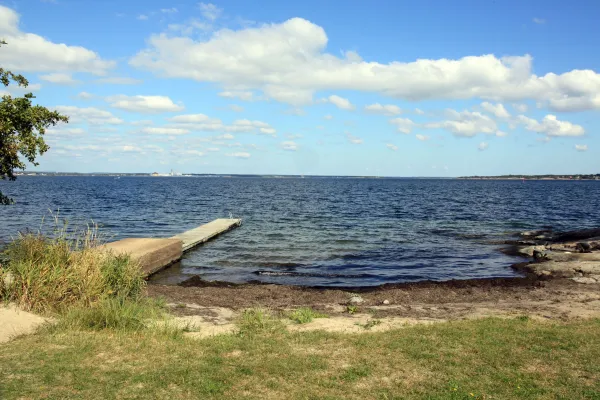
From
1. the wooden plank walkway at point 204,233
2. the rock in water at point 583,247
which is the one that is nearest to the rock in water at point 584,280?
the rock in water at point 583,247

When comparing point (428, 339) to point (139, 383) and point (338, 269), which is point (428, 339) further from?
point (338, 269)

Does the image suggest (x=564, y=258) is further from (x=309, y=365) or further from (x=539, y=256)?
(x=309, y=365)

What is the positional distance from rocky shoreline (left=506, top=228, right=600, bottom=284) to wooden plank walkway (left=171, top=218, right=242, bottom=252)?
677 inches

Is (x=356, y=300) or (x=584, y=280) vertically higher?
(x=584, y=280)

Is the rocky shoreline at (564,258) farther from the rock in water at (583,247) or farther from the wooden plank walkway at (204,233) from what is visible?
the wooden plank walkway at (204,233)

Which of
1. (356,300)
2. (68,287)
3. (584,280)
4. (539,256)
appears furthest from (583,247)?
(68,287)

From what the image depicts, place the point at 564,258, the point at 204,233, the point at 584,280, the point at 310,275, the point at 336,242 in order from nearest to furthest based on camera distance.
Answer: the point at 584,280 < the point at 310,275 < the point at 564,258 < the point at 336,242 < the point at 204,233

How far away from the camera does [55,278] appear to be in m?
10.6

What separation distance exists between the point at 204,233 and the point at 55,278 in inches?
780

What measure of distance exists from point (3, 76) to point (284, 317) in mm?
9495

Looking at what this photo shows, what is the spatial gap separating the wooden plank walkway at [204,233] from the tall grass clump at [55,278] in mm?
13536

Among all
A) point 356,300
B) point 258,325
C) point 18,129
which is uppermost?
point 18,129

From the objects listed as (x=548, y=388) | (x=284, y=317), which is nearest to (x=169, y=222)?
(x=284, y=317)

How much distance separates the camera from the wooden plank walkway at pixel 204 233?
87.1 ft
